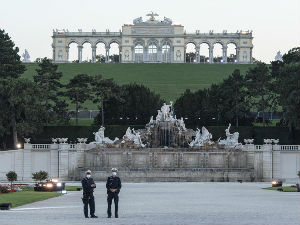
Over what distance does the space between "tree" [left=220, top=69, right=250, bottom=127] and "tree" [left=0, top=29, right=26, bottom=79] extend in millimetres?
23741

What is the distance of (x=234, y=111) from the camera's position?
102m

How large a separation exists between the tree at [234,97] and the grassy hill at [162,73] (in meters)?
22.5

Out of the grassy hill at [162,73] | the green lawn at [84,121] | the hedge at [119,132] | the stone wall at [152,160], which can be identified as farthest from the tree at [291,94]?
the grassy hill at [162,73]

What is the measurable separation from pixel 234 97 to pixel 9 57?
85.9 ft

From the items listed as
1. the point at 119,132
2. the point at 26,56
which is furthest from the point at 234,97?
the point at 26,56

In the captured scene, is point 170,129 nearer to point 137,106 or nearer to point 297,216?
point 137,106

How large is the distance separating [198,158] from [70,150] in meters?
10.9

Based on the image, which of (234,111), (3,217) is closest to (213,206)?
(3,217)

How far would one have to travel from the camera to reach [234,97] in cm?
10319

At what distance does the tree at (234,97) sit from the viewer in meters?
102

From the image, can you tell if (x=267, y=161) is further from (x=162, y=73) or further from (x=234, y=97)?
(x=162, y=73)

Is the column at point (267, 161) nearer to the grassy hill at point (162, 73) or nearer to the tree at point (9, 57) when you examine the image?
the tree at point (9, 57)

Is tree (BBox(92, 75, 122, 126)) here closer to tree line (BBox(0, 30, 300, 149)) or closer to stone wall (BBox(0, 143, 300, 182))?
tree line (BBox(0, 30, 300, 149))

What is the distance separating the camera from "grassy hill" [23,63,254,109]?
139 m
